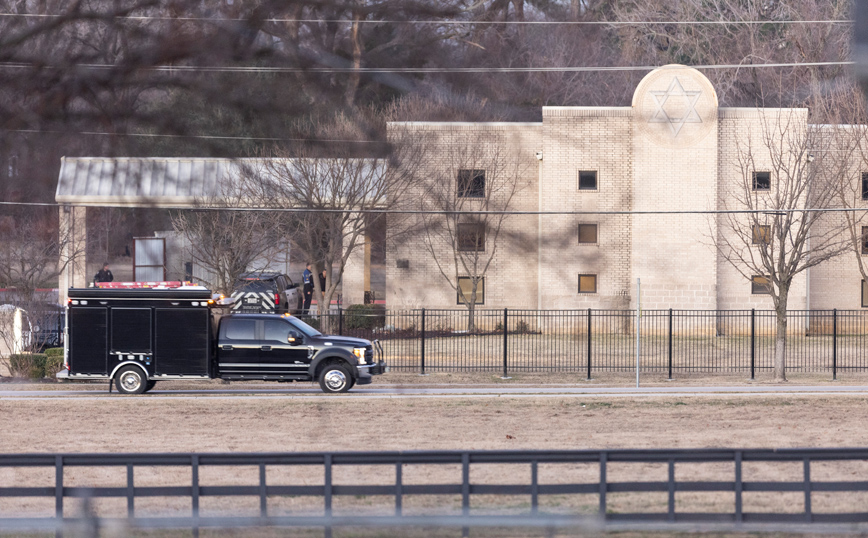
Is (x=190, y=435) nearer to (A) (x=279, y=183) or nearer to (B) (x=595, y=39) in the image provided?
(A) (x=279, y=183)

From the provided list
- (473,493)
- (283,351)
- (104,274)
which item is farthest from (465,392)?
(104,274)

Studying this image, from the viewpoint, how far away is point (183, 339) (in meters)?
19.5

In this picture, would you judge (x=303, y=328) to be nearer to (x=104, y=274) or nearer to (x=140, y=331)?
(x=140, y=331)

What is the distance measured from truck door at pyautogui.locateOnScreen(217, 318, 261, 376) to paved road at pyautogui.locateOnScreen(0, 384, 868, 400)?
56cm

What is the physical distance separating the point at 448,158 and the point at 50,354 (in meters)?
22.1

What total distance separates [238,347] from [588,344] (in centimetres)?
861

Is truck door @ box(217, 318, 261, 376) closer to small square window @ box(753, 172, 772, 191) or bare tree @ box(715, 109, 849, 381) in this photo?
bare tree @ box(715, 109, 849, 381)

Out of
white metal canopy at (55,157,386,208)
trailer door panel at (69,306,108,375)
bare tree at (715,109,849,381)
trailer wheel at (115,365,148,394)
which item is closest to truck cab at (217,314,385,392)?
trailer wheel at (115,365,148,394)

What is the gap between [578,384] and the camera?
886 inches

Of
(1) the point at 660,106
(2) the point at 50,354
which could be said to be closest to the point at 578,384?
(2) the point at 50,354

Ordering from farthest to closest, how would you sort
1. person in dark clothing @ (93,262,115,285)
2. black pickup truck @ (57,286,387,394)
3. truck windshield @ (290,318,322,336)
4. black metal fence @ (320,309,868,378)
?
black metal fence @ (320,309,868,378)
truck windshield @ (290,318,322,336)
black pickup truck @ (57,286,387,394)
person in dark clothing @ (93,262,115,285)

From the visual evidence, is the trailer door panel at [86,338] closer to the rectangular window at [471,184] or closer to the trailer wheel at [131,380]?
the trailer wheel at [131,380]

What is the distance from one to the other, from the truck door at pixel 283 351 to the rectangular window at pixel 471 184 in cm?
1662

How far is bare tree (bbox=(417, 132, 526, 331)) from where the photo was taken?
2.88 metres
